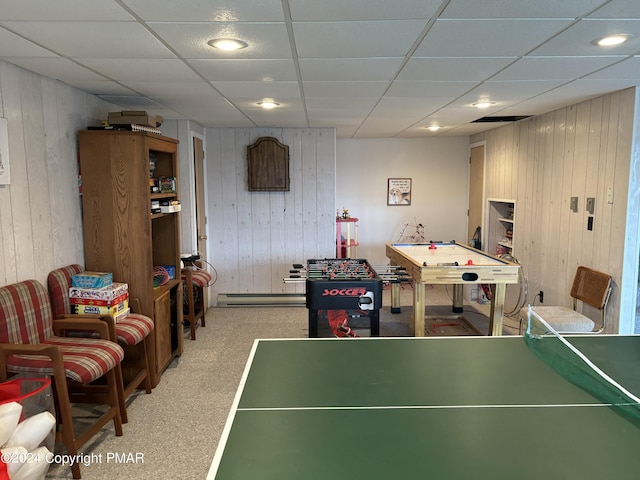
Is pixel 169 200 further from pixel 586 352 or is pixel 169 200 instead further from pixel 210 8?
pixel 586 352

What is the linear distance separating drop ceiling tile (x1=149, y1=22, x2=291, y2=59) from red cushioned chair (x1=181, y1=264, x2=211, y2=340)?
2673 mm

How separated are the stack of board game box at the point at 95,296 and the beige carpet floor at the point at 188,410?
70 cm

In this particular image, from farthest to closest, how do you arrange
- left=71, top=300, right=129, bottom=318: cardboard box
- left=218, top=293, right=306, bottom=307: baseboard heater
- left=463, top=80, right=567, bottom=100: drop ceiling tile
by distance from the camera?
left=218, top=293, right=306, bottom=307: baseboard heater, left=463, top=80, right=567, bottom=100: drop ceiling tile, left=71, top=300, right=129, bottom=318: cardboard box

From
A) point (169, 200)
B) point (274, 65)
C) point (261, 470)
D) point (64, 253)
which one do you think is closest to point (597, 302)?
point (274, 65)

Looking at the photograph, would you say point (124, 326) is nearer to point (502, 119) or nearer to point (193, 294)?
point (193, 294)

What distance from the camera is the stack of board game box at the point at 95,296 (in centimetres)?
315

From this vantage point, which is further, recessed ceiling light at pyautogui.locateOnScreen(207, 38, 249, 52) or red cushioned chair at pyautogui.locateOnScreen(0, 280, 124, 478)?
red cushioned chair at pyautogui.locateOnScreen(0, 280, 124, 478)

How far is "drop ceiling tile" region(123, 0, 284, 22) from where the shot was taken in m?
1.79

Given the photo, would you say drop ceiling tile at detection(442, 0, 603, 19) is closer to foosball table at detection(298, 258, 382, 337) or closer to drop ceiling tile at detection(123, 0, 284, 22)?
drop ceiling tile at detection(123, 0, 284, 22)

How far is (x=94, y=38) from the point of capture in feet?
7.30

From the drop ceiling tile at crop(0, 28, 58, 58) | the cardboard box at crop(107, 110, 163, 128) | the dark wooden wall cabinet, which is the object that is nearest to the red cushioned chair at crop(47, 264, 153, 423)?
the cardboard box at crop(107, 110, 163, 128)

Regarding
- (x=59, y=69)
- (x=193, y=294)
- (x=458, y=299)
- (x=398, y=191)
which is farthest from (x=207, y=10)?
(x=398, y=191)

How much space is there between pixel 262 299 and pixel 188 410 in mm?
2857

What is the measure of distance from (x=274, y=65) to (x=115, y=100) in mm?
1871
